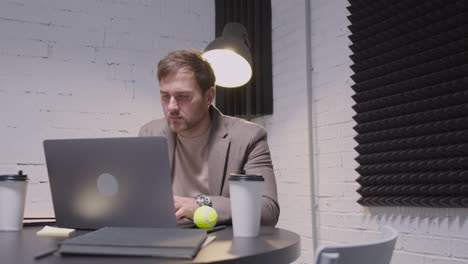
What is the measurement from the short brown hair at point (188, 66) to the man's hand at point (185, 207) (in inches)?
27.2

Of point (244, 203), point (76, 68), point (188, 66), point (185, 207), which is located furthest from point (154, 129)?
point (76, 68)

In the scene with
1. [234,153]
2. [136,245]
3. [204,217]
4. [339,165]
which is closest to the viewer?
[136,245]

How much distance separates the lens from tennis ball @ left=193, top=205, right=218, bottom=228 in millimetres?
1261

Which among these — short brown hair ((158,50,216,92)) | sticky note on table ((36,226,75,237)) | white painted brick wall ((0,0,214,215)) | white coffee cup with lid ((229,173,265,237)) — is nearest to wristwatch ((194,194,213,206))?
white coffee cup with lid ((229,173,265,237))

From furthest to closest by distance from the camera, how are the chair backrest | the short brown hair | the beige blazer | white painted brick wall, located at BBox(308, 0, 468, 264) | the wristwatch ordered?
white painted brick wall, located at BBox(308, 0, 468, 264)
the short brown hair
the beige blazer
the wristwatch
the chair backrest

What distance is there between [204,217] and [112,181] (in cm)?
26

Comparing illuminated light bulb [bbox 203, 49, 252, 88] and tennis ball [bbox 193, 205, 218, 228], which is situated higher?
illuminated light bulb [bbox 203, 49, 252, 88]

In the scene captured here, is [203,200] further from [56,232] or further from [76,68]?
[76,68]

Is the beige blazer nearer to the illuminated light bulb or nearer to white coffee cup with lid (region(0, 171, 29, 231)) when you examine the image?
the illuminated light bulb

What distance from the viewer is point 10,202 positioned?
50.9 inches

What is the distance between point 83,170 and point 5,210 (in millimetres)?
261

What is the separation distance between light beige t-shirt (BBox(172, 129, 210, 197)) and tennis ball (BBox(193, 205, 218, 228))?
0.67m

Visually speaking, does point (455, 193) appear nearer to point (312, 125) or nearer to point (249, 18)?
point (312, 125)

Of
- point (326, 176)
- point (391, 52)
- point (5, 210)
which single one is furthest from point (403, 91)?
point (5, 210)
